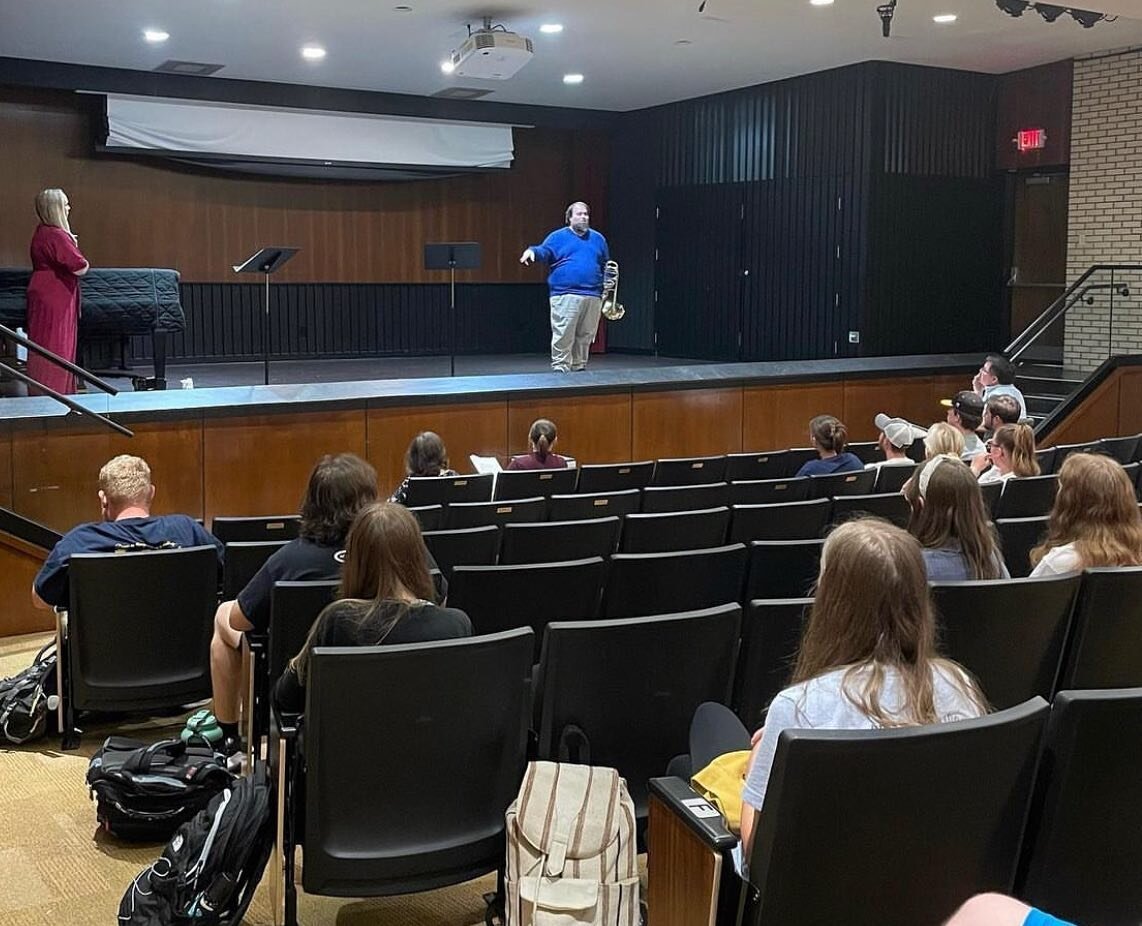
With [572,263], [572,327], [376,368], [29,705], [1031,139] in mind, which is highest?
[1031,139]

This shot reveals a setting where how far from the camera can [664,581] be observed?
3.73m

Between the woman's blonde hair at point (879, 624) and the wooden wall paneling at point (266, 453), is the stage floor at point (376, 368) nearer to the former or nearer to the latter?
the wooden wall paneling at point (266, 453)

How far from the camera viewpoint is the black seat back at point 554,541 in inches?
170

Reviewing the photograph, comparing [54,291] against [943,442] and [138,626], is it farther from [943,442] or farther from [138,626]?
[943,442]

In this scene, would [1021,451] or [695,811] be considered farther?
[1021,451]

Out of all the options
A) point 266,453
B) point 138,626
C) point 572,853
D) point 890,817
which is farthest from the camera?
point 266,453

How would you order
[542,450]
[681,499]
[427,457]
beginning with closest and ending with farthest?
[681,499] < [427,457] < [542,450]

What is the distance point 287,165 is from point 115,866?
11.7m

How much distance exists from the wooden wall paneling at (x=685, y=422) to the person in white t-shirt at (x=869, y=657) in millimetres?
7225

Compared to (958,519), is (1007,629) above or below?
below

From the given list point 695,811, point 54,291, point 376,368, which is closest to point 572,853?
point 695,811

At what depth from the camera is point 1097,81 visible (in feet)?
38.7

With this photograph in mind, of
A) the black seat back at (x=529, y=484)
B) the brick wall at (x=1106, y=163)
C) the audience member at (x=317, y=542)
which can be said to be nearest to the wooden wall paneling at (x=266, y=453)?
the black seat back at (x=529, y=484)

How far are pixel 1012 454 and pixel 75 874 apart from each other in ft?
13.7
